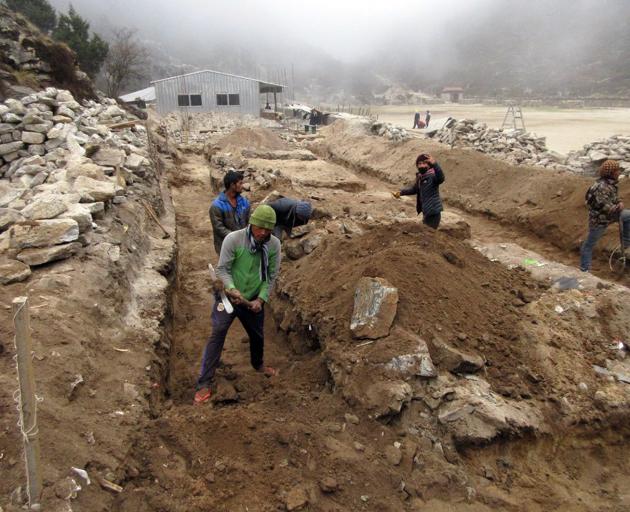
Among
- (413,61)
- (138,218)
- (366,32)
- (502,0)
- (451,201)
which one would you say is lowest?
(451,201)

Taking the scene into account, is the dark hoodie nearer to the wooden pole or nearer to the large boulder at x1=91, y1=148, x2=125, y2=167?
the large boulder at x1=91, y1=148, x2=125, y2=167

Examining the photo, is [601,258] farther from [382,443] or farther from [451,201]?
[382,443]

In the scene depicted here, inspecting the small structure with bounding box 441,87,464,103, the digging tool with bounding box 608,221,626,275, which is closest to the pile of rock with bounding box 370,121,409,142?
the digging tool with bounding box 608,221,626,275

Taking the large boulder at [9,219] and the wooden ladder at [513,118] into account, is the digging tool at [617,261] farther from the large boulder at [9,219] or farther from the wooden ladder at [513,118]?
the wooden ladder at [513,118]

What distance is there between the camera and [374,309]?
4324mm

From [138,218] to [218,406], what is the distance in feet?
13.7

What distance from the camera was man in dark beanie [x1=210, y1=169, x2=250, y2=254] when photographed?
5.02 m

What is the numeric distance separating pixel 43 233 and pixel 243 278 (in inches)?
91.9

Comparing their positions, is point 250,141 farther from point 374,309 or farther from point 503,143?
point 374,309

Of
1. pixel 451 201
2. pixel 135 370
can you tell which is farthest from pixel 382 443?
pixel 451 201

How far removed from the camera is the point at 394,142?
18141 millimetres

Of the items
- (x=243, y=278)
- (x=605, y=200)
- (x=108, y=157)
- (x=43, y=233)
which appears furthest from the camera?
(x=108, y=157)

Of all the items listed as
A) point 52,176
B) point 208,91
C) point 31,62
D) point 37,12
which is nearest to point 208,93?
point 208,91

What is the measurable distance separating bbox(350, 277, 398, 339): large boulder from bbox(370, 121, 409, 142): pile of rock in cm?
A: 1472
